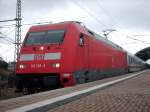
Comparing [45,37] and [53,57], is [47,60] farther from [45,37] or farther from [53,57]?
[45,37]

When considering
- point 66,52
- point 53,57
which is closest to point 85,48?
point 66,52

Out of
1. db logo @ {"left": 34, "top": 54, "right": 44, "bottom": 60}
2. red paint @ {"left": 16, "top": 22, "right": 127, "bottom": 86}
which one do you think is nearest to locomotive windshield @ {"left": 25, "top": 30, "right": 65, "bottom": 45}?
red paint @ {"left": 16, "top": 22, "right": 127, "bottom": 86}

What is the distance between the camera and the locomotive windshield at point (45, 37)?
15.1m

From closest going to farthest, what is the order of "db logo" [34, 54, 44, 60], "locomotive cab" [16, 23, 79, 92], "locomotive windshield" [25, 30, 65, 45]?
"locomotive cab" [16, 23, 79, 92] < "db logo" [34, 54, 44, 60] < "locomotive windshield" [25, 30, 65, 45]

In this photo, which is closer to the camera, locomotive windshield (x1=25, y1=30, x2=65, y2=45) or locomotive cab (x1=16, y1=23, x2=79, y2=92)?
locomotive cab (x1=16, y1=23, x2=79, y2=92)

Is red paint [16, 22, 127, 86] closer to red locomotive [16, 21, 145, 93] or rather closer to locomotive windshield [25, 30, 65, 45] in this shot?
red locomotive [16, 21, 145, 93]

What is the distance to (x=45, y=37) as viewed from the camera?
610 inches

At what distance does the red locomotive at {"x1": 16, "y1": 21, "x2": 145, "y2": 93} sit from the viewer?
14.3 metres

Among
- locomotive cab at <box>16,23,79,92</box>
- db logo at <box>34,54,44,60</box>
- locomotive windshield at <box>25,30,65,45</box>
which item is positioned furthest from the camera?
locomotive windshield at <box>25,30,65,45</box>

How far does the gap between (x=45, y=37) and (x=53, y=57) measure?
4.45ft

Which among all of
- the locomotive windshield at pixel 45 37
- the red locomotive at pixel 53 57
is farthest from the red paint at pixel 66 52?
the locomotive windshield at pixel 45 37

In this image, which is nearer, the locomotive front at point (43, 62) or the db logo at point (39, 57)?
the locomotive front at point (43, 62)

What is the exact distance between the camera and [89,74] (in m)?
17.3

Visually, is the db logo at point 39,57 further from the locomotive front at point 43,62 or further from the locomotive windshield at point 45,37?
the locomotive windshield at point 45,37
